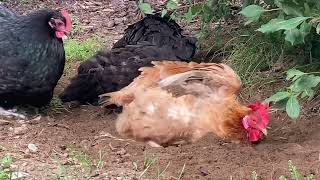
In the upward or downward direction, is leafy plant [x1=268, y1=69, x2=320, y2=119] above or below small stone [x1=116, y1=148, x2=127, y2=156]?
above

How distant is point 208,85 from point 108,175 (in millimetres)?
1289

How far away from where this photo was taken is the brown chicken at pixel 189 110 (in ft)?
14.4

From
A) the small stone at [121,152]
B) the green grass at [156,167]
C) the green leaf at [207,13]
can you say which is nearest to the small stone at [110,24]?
the green leaf at [207,13]

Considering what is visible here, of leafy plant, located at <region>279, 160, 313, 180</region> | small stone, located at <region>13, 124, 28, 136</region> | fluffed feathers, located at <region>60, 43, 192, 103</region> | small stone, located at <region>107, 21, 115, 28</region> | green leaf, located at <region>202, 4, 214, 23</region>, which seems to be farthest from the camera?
small stone, located at <region>107, 21, 115, 28</region>

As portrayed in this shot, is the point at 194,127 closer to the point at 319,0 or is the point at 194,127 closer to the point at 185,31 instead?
the point at 319,0

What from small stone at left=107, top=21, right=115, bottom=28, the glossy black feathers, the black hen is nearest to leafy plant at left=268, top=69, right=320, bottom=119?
the black hen

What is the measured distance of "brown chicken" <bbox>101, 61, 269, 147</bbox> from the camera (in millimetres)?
4375

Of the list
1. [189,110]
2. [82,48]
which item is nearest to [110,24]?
[82,48]

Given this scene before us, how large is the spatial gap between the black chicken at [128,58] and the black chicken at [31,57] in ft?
0.91

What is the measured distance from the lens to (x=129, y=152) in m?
4.26

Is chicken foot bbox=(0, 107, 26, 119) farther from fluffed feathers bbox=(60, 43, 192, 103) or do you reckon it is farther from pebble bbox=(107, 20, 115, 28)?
pebble bbox=(107, 20, 115, 28)

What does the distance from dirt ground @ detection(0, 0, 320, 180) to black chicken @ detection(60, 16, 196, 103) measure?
22 cm

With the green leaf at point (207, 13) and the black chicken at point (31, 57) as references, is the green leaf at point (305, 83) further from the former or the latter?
the black chicken at point (31, 57)

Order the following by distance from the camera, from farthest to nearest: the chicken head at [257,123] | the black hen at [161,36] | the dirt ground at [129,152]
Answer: the black hen at [161,36]
the chicken head at [257,123]
the dirt ground at [129,152]
